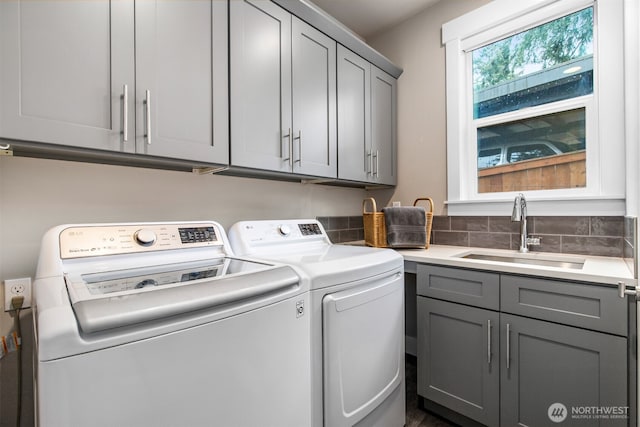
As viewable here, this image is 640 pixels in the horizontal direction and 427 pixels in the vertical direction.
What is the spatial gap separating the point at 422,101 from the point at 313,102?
110cm

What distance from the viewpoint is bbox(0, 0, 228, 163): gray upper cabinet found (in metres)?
0.94

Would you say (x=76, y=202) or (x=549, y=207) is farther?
(x=549, y=207)

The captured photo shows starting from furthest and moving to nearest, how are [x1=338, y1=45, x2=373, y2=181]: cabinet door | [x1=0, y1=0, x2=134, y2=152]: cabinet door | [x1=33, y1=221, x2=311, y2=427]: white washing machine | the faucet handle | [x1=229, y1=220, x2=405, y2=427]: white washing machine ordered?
[x1=338, y1=45, x2=373, y2=181]: cabinet door → the faucet handle → [x1=229, y1=220, x2=405, y2=427]: white washing machine → [x1=0, y1=0, x2=134, y2=152]: cabinet door → [x1=33, y1=221, x2=311, y2=427]: white washing machine

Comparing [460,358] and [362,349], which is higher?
[362,349]

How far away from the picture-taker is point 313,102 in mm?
1833

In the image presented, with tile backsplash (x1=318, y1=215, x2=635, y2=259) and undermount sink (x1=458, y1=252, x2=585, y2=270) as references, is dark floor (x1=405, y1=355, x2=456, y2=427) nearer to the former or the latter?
undermount sink (x1=458, y1=252, x2=585, y2=270)

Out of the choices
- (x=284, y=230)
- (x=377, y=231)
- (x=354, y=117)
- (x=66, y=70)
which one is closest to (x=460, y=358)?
(x=377, y=231)

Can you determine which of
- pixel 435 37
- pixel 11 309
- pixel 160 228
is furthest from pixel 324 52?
pixel 11 309

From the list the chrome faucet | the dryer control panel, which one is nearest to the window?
the chrome faucet

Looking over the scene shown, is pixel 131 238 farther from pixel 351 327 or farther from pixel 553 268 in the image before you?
pixel 553 268

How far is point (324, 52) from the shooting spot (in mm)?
1887

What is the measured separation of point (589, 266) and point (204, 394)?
1.72m

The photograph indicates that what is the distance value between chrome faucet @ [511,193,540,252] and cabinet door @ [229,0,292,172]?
1.42m

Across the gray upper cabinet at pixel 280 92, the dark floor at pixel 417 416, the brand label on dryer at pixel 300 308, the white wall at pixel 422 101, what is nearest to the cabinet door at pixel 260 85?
the gray upper cabinet at pixel 280 92
